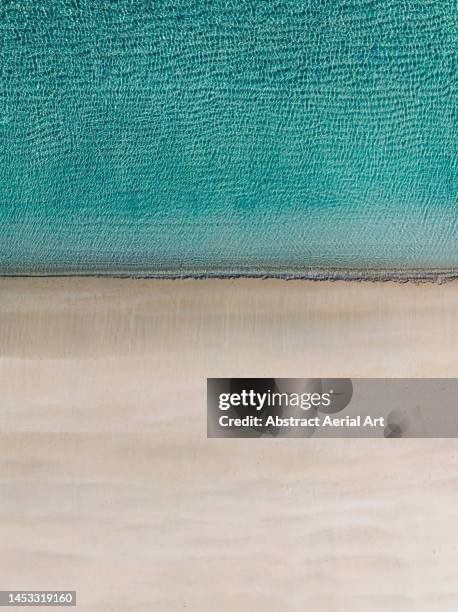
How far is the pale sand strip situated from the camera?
391mm

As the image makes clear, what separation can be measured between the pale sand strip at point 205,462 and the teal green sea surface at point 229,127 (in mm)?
70

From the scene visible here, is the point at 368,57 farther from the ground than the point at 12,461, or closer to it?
farther from the ground

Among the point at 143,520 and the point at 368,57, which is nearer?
the point at 368,57

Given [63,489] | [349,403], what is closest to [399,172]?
[349,403]

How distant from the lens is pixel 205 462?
1.30 feet

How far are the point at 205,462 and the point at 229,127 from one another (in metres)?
0.20

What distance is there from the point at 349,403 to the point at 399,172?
15cm

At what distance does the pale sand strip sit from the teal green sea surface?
70 mm

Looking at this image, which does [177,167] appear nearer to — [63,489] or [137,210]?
[137,210]

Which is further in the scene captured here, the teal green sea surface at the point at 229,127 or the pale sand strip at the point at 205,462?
the pale sand strip at the point at 205,462

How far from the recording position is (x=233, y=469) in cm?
40

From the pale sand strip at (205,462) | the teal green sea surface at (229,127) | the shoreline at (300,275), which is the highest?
the teal green sea surface at (229,127)

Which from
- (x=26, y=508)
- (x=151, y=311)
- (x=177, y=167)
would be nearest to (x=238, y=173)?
(x=177, y=167)

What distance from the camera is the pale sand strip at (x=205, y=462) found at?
0.39 metres
